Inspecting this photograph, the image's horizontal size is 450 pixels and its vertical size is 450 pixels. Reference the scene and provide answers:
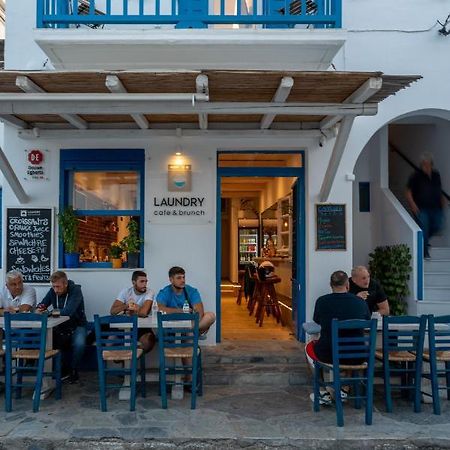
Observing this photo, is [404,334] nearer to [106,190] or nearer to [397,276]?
[397,276]

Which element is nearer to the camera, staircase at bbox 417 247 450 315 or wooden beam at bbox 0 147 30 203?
wooden beam at bbox 0 147 30 203

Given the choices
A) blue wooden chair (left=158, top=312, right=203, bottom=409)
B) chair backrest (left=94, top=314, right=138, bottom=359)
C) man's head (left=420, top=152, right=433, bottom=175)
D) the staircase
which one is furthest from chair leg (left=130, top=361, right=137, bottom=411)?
man's head (left=420, top=152, right=433, bottom=175)

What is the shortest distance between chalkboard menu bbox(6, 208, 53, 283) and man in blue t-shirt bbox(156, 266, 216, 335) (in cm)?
175

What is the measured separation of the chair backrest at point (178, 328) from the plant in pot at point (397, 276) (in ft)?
11.2

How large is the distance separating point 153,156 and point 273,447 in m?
4.08

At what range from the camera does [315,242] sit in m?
7.34

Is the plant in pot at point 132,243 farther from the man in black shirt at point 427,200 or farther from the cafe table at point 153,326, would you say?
the man in black shirt at point 427,200

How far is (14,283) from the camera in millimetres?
6438

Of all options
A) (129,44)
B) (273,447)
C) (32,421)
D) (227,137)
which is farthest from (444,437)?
(129,44)

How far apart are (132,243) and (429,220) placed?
4830 mm

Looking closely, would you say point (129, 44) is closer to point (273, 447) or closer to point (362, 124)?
point (362, 124)

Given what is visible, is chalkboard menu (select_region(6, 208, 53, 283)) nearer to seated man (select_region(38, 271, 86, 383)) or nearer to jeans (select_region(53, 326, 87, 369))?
seated man (select_region(38, 271, 86, 383))

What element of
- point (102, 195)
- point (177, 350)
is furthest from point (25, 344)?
point (102, 195)

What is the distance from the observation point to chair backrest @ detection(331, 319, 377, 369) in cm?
520
